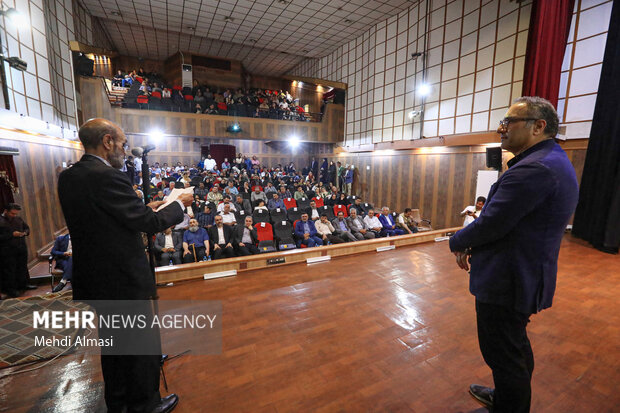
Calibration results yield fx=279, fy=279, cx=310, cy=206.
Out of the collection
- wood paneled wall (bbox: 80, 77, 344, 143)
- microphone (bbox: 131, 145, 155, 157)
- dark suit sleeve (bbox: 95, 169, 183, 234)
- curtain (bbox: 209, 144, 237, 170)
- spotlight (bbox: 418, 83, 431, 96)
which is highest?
spotlight (bbox: 418, 83, 431, 96)

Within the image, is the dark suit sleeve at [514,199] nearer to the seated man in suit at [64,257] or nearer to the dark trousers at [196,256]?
the dark trousers at [196,256]

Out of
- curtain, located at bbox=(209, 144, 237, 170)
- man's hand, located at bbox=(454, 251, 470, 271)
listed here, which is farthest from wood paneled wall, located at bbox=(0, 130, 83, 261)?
curtain, located at bbox=(209, 144, 237, 170)

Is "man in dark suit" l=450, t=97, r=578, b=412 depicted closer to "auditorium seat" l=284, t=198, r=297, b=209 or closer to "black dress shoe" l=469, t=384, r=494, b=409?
"black dress shoe" l=469, t=384, r=494, b=409

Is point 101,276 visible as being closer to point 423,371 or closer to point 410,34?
point 423,371

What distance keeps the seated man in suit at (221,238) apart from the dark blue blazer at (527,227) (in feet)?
12.4

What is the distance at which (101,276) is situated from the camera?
121 cm

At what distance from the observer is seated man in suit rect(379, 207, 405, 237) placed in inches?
228

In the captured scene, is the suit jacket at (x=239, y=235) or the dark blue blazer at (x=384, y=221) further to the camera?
the dark blue blazer at (x=384, y=221)

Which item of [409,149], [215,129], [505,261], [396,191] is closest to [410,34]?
[409,149]

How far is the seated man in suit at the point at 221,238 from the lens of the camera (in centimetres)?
433

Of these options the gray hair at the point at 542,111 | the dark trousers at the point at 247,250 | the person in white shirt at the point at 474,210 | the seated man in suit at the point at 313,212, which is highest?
the gray hair at the point at 542,111

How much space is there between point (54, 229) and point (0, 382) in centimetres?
492

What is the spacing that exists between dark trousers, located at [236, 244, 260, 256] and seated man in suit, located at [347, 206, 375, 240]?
208 cm

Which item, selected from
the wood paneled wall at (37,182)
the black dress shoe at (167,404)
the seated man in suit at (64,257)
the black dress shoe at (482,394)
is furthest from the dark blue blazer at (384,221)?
the wood paneled wall at (37,182)
